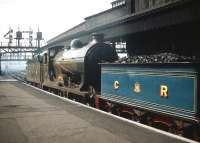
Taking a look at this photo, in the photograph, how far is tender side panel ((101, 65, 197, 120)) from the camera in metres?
7.73

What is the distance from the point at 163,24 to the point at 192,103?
9.93 metres

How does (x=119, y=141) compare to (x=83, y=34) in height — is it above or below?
below

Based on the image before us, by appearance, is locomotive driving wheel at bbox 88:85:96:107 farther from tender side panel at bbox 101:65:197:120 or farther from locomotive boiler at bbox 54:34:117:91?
tender side panel at bbox 101:65:197:120

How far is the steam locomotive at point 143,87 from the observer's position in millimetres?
7816

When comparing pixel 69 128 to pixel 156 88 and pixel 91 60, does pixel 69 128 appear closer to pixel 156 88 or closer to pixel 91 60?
pixel 156 88

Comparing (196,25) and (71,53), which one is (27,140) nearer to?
(71,53)

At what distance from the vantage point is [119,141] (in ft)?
25.6

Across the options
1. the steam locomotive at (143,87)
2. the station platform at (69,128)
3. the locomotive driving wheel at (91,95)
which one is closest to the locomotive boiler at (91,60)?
the steam locomotive at (143,87)

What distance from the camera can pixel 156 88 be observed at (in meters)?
9.05

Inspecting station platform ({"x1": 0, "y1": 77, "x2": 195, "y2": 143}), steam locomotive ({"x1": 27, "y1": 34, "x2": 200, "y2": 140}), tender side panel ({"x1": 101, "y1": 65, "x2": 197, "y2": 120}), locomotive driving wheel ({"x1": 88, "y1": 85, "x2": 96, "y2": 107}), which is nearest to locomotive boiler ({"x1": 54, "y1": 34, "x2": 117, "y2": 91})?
steam locomotive ({"x1": 27, "y1": 34, "x2": 200, "y2": 140})

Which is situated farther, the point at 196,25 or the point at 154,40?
the point at 154,40

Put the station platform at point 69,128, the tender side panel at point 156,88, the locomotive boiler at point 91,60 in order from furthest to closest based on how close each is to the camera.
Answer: the locomotive boiler at point 91,60
the station platform at point 69,128
the tender side panel at point 156,88

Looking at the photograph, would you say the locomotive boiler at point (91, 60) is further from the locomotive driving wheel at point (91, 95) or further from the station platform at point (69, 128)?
the station platform at point (69, 128)

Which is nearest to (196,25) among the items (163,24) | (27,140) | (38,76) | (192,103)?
(163,24)
